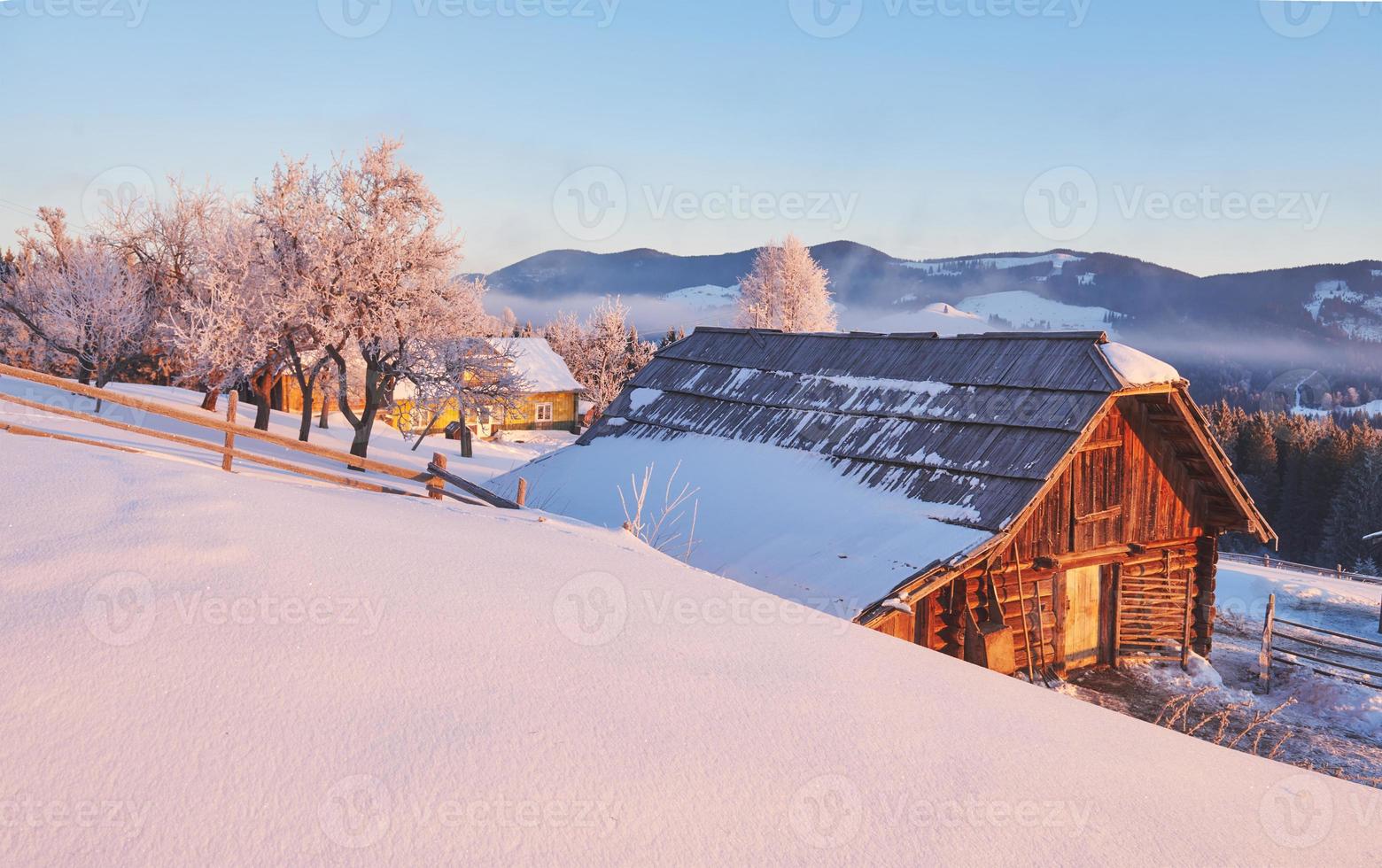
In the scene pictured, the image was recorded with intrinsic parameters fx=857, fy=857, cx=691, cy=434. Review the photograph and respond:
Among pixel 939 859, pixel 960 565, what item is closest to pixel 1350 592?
pixel 960 565

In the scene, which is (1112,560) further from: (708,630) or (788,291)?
(788,291)

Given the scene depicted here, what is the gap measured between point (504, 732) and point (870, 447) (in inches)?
442

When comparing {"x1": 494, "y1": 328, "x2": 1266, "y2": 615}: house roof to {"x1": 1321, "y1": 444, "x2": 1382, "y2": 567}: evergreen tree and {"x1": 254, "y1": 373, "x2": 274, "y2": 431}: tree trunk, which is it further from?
{"x1": 1321, "y1": 444, "x2": 1382, "y2": 567}: evergreen tree

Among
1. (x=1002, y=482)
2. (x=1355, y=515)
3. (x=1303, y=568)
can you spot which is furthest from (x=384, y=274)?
(x=1355, y=515)

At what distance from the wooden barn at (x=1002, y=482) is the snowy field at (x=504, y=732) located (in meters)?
5.44

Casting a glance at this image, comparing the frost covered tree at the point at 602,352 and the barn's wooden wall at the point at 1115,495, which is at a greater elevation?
the frost covered tree at the point at 602,352

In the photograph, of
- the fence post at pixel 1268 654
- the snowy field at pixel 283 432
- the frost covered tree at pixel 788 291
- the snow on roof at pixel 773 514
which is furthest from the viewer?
the frost covered tree at pixel 788 291

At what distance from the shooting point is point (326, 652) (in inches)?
214

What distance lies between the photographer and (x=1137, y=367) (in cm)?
1345

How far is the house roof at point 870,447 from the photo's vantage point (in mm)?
12680

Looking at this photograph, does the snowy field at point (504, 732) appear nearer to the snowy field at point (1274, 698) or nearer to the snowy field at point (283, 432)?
the snowy field at point (1274, 698)

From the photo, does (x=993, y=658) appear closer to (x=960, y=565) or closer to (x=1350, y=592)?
(x=960, y=565)

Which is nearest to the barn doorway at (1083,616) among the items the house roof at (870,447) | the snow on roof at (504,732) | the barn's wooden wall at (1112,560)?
the barn's wooden wall at (1112,560)

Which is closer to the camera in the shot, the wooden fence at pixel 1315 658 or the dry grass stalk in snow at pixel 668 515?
the dry grass stalk in snow at pixel 668 515
